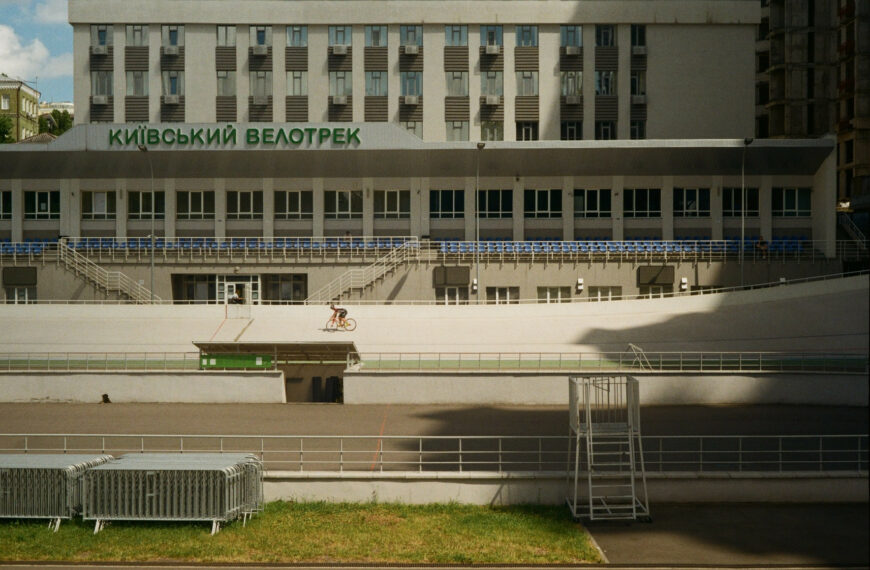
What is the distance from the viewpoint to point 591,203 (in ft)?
226

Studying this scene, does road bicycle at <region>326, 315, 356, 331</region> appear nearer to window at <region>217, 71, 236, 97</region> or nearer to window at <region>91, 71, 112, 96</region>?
window at <region>217, 71, 236, 97</region>

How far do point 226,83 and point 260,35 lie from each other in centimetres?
452

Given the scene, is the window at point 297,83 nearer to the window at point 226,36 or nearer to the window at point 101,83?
the window at point 226,36

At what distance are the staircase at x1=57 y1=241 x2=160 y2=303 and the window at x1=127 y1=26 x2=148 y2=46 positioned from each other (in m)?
19.2

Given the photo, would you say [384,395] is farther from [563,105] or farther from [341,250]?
[563,105]

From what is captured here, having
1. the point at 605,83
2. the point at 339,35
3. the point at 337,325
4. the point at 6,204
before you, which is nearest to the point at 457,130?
the point at 339,35

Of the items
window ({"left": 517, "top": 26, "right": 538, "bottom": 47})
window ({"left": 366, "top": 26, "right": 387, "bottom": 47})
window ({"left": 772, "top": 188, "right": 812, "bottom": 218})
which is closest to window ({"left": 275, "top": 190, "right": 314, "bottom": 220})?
window ({"left": 366, "top": 26, "right": 387, "bottom": 47})

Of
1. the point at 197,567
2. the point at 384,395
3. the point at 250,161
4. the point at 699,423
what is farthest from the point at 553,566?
the point at 250,161

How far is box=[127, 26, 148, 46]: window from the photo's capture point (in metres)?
74.2

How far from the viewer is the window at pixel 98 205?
6919 cm

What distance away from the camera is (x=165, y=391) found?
40.1 m

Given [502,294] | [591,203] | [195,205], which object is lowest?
[502,294]

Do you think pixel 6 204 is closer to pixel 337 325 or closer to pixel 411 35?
pixel 411 35

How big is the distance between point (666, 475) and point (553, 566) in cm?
621
